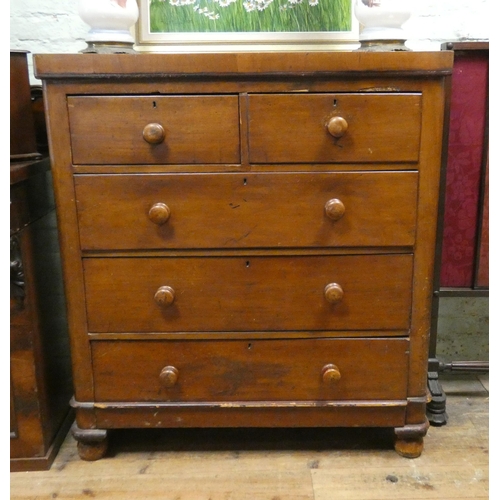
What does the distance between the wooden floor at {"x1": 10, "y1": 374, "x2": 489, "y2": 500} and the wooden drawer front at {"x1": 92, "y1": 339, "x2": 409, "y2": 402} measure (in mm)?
220

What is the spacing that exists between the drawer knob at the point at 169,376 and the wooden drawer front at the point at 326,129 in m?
0.63

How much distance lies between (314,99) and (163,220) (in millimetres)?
501

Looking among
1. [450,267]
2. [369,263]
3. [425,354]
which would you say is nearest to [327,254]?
[369,263]

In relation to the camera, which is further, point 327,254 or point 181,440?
point 181,440

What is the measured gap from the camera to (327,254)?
4.88ft

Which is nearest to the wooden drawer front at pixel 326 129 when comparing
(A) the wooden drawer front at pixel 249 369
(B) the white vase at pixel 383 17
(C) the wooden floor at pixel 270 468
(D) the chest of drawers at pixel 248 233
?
(D) the chest of drawers at pixel 248 233

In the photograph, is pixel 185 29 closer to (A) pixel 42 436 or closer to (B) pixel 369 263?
(B) pixel 369 263

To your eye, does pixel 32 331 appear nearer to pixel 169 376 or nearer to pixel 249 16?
pixel 169 376

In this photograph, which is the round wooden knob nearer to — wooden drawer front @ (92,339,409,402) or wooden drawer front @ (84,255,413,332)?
wooden drawer front @ (84,255,413,332)

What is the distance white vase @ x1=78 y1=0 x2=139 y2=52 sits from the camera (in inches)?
57.4

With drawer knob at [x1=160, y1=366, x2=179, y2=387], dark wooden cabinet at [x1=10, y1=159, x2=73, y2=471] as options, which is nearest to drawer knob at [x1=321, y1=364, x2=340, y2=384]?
drawer knob at [x1=160, y1=366, x2=179, y2=387]

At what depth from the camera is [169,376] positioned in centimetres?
153

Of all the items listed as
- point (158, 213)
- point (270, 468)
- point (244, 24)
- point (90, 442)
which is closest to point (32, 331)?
point (90, 442)
